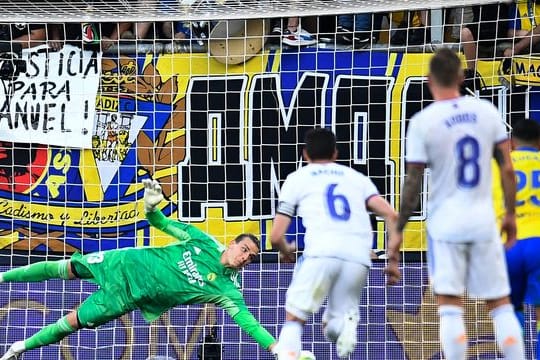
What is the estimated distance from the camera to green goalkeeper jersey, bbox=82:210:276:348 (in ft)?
31.3

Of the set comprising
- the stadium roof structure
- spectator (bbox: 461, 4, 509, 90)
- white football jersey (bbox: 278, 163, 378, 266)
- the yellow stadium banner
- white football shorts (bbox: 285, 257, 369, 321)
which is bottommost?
white football shorts (bbox: 285, 257, 369, 321)

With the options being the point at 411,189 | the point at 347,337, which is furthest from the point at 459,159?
the point at 347,337

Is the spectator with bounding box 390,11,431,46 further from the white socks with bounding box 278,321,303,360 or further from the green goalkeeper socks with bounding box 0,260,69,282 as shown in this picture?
the white socks with bounding box 278,321,303,360

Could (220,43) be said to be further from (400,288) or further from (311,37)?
(400,288)

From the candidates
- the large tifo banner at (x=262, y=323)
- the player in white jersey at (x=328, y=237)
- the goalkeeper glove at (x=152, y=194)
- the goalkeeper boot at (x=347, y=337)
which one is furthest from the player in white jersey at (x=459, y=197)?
the large tifo banner at (x=262, y=323)

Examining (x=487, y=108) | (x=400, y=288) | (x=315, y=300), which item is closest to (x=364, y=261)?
(x=315, y=300)

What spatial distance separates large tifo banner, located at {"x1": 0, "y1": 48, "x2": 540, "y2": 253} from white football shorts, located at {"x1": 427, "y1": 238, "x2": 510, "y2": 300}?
4.34m

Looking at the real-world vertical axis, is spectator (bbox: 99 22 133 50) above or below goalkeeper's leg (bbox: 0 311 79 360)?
above

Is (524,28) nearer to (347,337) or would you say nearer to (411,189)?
(347,337)

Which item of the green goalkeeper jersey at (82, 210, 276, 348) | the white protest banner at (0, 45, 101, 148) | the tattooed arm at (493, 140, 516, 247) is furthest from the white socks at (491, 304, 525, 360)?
the white protest banner at (0, 45, 101, 148)

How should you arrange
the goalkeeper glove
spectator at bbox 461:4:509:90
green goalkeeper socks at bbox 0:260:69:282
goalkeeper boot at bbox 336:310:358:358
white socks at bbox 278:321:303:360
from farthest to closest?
spectator at bbox 461:4:509:90 < green goalkeeper socks at bbox 0:260:69:282 < the goalkeeper glove < goalkeeper boot at bbox 336:310:358:358 < white socks at bbox 278:321:303:360

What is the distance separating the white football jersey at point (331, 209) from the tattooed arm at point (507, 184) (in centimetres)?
111

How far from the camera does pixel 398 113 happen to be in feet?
Result: 36.4

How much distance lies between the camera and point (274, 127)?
36.9 feet
